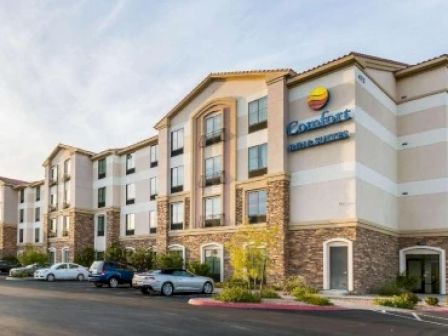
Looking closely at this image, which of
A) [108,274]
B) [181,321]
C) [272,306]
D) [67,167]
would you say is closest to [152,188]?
[67,167]

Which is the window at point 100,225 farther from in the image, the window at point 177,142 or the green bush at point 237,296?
the green bush at point 237,296

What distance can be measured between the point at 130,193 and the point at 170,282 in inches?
927

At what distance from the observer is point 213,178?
3578cm

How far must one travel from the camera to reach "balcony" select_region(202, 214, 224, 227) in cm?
3475

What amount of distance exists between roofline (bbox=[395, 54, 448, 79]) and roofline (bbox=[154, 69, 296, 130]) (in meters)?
6.65

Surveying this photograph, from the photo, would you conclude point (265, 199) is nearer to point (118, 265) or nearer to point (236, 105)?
point (236, 105)

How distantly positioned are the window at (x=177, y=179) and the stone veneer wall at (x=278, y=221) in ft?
Answer: 32.5

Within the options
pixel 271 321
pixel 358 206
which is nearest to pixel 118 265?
pixel 358 206

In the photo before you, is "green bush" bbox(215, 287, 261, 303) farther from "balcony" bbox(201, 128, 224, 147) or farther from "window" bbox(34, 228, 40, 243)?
"window" bbox(34, 228, 40, 243)

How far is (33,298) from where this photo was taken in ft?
73.3

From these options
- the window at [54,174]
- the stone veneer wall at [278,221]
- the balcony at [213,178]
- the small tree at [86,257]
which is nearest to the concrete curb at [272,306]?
the stone veneer wall at [278,221]

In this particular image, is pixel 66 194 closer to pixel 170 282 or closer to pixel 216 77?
pixel 216 77

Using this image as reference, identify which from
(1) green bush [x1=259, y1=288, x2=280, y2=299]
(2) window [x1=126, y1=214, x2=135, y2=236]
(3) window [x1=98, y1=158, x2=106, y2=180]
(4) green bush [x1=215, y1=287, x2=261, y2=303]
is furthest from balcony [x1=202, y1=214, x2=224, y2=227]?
(3) window [x1=98, y1=158, x2=106, y2=180]

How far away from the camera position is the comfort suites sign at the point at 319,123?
91.6ft
